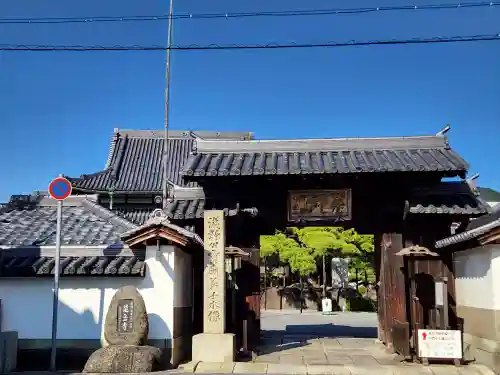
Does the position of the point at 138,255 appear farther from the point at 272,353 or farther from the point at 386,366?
the point at 386,366

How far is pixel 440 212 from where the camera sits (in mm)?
12906

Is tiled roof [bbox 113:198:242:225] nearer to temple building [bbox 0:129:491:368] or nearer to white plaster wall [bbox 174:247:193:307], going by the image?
temple building [bbox 0:129:491:368]

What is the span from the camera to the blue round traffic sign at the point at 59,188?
11570 millimetres

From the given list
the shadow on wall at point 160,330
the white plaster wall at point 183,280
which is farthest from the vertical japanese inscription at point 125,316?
→ the white plaster wall at point 183,280

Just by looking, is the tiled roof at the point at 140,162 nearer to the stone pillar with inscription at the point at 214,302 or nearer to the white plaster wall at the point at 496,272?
the stone pillar with inscription at the point at 214,302

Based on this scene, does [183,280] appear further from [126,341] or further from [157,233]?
[126,341]

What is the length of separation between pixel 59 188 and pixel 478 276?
32.6ft

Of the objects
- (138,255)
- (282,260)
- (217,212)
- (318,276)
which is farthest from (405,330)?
(318,276)

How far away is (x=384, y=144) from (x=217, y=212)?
5.45 m

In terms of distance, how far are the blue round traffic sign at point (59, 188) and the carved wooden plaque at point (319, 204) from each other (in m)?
5.86

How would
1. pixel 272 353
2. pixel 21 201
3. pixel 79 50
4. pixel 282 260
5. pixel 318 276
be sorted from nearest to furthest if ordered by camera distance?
pixel 79 50, pixel 272 353, pixel 21 201, pixel 282 260, pixel 318 276

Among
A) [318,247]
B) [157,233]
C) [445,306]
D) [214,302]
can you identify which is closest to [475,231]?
[445,306]

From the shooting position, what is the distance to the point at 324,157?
14305 mm

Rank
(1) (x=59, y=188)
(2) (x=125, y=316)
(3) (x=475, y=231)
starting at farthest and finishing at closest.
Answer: (1) (x=59, y=188) → (2) (x=125, y=316) → (3) (x=475, y=231)
